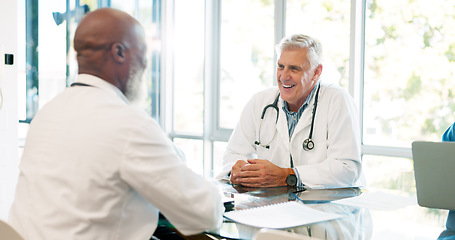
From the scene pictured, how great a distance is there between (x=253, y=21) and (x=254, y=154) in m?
2.23

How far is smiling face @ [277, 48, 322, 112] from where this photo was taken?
235 centimetres

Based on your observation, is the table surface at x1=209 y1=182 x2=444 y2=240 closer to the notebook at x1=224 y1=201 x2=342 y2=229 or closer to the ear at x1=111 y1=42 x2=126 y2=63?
the notebook at x1=224 y1=201 x2=342 y2=229

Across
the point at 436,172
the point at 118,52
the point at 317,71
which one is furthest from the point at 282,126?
the point at 118,52

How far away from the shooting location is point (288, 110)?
8.05ft

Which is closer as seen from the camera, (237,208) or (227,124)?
(237,208)

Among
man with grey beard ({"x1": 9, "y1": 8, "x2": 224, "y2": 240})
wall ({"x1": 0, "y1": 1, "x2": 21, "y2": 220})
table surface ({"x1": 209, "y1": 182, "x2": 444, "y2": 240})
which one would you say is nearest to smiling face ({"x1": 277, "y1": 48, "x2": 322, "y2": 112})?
table surface ({"x1": 209, "y1": 182, "x2": 444, "y2": 240})

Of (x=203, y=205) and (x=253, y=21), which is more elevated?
(x=253, y=21)

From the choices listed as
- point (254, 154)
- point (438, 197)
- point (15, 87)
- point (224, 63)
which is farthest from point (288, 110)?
point (224, 63)

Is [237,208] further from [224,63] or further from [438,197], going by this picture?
[224,63]

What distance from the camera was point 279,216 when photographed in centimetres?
144

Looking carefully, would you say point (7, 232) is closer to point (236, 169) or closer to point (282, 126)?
point (236, 169)

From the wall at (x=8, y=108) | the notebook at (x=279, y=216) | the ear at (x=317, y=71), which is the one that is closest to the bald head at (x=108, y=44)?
the notebook at (x=279, y=216)

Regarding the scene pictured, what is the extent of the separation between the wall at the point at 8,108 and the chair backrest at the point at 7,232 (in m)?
2.27

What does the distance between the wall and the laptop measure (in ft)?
8.68
